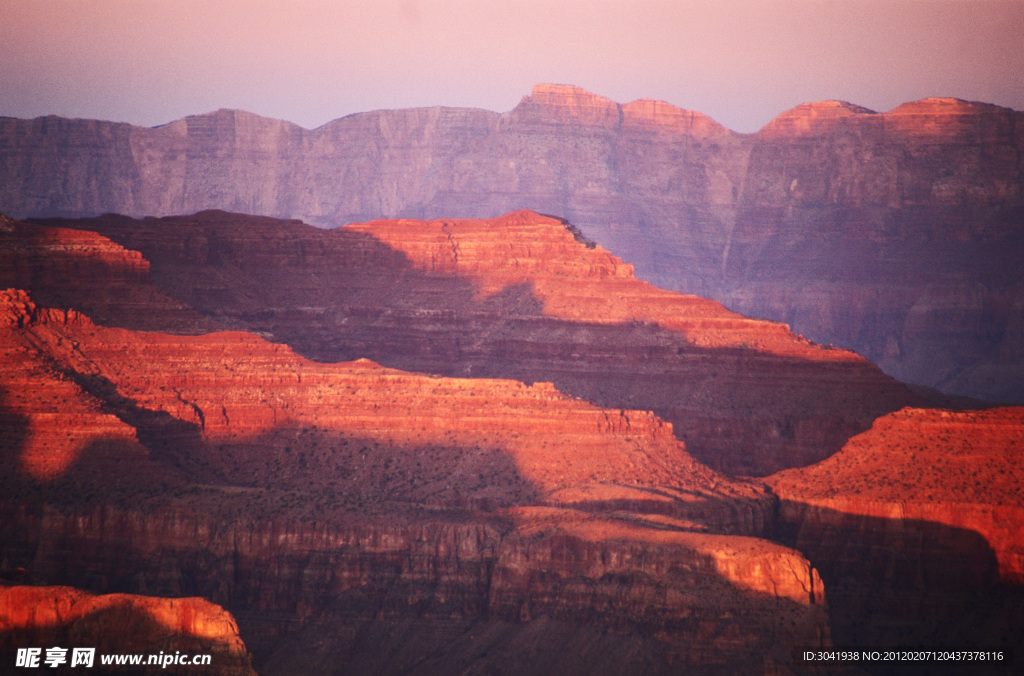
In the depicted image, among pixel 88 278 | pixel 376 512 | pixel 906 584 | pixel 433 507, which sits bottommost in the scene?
pixel 906 584

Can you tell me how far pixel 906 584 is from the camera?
3548 inches

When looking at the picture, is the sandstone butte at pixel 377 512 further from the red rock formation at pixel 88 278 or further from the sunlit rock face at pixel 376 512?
the red rock formation at pixel 88 278

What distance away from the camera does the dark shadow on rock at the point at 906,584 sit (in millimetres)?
85062

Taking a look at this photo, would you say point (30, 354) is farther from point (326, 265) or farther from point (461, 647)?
point (326, 265)

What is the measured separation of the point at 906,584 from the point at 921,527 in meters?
3.30

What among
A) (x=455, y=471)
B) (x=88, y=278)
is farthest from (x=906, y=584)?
(x=88, y=278)

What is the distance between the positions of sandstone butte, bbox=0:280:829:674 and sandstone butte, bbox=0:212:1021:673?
0.13 metres

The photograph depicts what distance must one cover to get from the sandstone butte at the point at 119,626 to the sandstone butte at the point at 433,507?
12.5 m

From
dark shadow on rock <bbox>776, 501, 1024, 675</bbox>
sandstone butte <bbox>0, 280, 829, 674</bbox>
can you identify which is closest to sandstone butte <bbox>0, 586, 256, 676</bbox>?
sandstone butte <bbox>0, 280, 829, 674</bbox>

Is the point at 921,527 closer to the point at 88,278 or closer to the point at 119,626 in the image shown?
the point at 119,626

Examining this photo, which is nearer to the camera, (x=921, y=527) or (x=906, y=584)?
(x=906, y=584)

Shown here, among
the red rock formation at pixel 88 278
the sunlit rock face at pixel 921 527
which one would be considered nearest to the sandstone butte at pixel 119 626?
the sunlit rock face at pixel 921 527

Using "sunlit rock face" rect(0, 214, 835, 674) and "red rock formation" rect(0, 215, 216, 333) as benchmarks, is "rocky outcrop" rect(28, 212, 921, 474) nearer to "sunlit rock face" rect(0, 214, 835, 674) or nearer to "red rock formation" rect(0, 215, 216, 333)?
"red rock formation" rect(0, 215, 216, 333)

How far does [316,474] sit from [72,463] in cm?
1149
